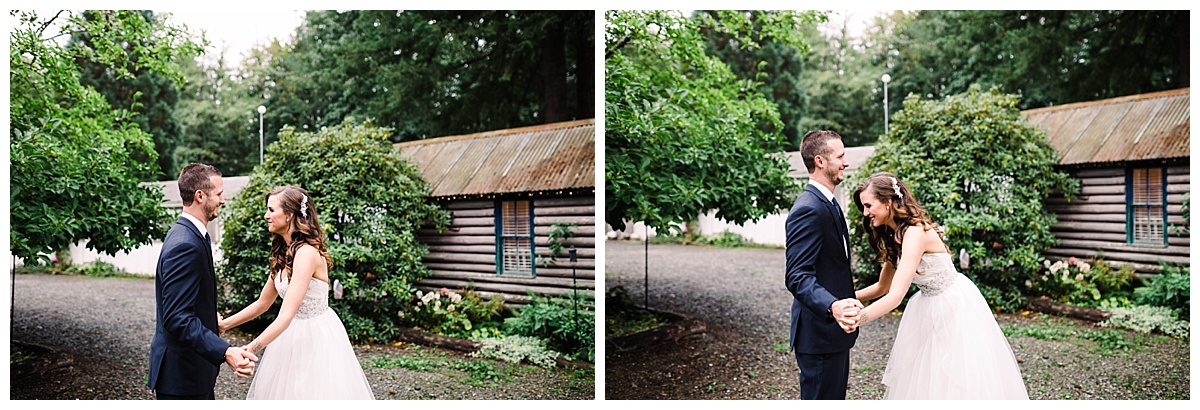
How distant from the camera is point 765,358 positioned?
3771 millimetres

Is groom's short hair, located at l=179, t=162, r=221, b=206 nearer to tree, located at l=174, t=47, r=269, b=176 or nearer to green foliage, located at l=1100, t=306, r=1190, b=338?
tree, located at l=174, t=47, r=269, b=176

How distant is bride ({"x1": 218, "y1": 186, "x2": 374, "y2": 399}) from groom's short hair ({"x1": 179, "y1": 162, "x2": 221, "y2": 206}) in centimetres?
22

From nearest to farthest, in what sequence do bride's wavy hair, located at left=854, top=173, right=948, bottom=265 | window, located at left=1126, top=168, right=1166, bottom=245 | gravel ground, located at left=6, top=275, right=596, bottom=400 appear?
bride's wavy hair, located at left=854, top=173, right=948, bottom=265 → gravel ground, located at left=6, top=275, right=596, bottom=400 → window, located at left=1126, top=168, right=1166, bottom=245

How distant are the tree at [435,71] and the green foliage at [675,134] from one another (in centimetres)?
25

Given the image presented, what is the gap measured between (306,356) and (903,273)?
2244 mm

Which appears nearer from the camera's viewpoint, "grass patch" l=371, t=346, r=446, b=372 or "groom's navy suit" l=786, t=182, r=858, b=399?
"groom's navy suit" l=786, t=182, r=858, b=399

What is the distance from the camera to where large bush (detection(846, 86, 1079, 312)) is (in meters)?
4.03

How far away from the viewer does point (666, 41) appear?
12.0ft

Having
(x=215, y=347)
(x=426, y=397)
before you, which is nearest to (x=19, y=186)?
(x=215, y=347)

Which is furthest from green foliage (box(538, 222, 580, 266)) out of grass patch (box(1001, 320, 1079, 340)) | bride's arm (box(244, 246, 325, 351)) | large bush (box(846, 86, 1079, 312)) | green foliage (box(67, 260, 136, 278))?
grass patch (box(1001, 320, 1079, 340))

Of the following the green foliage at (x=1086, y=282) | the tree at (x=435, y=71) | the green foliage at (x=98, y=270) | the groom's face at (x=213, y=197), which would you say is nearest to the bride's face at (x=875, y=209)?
the tree at (x=435, y=71)

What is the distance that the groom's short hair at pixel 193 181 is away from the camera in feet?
8.16

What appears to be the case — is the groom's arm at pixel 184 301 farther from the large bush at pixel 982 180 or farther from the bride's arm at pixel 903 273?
the large bush at pixel 982 180

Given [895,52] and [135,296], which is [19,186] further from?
[895,52]
